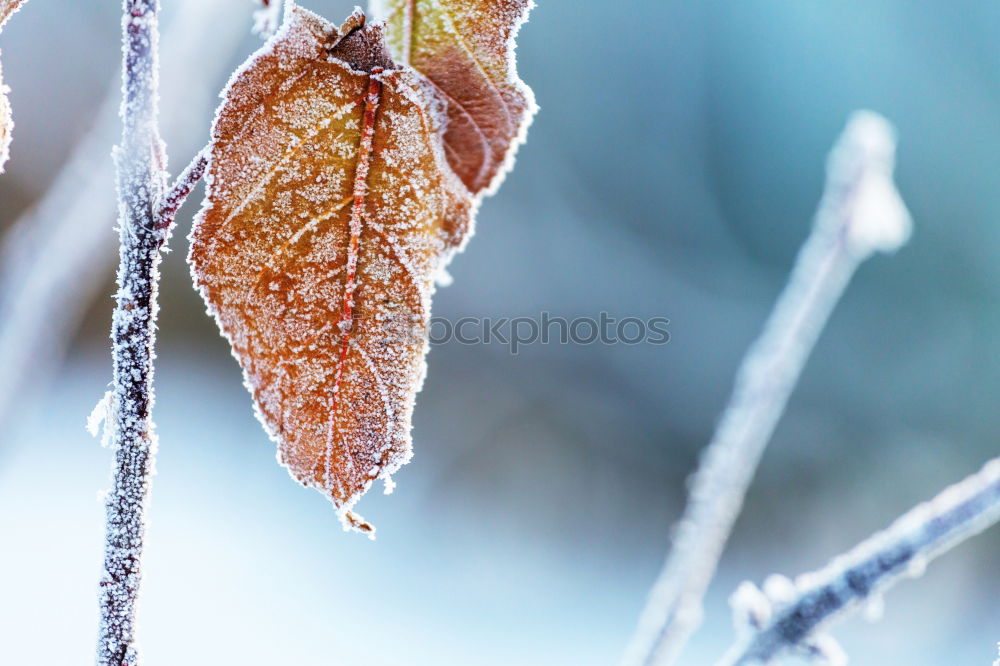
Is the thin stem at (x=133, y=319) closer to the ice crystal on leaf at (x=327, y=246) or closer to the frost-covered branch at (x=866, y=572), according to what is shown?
the ice crystal on leaf at (x=327, y=246)

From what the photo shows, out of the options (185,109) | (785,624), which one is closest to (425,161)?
(785,624)

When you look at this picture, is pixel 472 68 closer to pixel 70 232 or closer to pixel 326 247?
pixel 326 247

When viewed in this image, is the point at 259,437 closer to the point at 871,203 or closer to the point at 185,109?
the point at 185,109

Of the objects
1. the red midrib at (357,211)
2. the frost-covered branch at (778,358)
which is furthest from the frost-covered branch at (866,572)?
the red midrib at (357,211)

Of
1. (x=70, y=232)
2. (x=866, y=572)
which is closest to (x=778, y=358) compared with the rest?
(x=866, y=572)

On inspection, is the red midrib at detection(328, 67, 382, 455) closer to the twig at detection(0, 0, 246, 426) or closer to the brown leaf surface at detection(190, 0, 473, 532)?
the brown leaf surface at detection(190, 0, 473, 532)

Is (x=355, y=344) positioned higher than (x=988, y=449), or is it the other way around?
(x=988, y=449)
